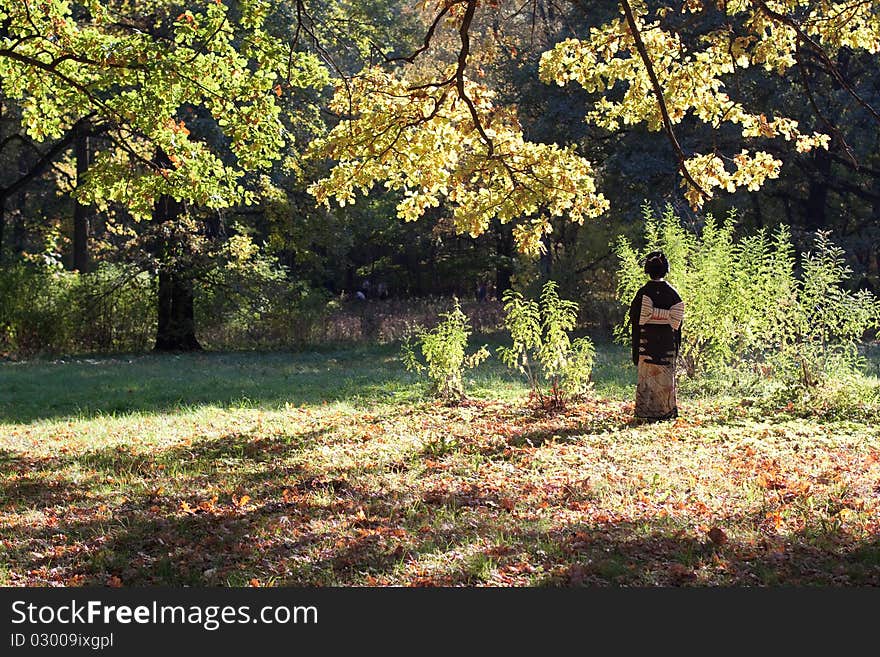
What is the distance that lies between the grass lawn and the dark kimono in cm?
30

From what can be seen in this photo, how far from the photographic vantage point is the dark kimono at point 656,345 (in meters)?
9.27

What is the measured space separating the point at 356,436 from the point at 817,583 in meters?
5.11

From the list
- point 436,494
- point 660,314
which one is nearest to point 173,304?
point 660,314

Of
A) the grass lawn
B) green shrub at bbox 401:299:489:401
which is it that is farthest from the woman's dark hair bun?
green shrub at bbox 401:299:489:401

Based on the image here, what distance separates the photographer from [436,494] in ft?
21.5

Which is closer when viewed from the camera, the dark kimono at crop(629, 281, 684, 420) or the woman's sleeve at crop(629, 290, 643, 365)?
the dark kimono at crop(629, 281, 684, 420)

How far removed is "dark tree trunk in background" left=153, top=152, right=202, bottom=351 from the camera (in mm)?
20250

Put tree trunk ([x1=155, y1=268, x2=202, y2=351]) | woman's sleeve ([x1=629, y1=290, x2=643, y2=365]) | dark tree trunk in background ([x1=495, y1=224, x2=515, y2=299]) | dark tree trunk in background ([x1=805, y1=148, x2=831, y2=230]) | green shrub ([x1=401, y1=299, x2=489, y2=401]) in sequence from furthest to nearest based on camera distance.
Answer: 1. dark tree trunk in background ([x1=495, y1=224, x2=515, y2=299])
2. dark tree trunk in background ([x1=805, y1=148, x2=831, y2=230])
3. tree trunk ([x1=155, y1=268, x2=202, y2=351])
4. green shrub ([x1=401, y1=299, x2=489, y2=401])
5. woman's sleeve ([x1=629, y1=290, x2=643, y2=365])

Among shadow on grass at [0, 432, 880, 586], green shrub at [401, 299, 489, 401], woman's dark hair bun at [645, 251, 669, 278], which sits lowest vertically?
shadow on grass at [0, 432, 880, 586]

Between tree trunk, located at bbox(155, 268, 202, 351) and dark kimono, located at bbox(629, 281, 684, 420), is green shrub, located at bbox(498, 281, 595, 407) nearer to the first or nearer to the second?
dark kimono, located at bbox(629, 281, 684, 420)

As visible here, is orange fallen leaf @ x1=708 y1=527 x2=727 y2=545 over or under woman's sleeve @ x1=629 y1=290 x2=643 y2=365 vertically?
under

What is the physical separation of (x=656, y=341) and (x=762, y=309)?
7.25 feet

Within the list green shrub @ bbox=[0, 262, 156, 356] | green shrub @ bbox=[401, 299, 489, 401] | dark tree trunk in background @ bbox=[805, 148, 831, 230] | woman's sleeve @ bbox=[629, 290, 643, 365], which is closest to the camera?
woman's sleeve @ bbox=[629, 290, 643, 365]

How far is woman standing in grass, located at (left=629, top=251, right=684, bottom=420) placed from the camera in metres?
9.27
